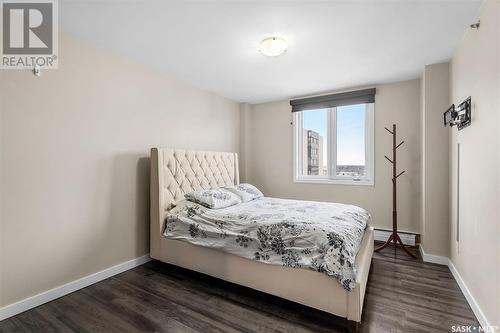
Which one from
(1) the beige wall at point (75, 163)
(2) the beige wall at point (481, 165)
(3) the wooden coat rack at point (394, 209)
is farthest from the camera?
(3) the wooden coat rack at point (394, 209)

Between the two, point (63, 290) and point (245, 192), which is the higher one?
point (245, 192)

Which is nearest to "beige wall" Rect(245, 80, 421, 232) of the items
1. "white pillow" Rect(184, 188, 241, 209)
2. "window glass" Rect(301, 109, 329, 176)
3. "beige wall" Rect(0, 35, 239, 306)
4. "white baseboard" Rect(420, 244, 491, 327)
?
"window glass" Rect(301, 109, 329, 176)

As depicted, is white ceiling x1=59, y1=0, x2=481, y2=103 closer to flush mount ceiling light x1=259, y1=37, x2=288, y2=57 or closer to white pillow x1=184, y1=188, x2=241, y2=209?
flush mount ceiling light x1=259, y1=37, x2=288, y2=57

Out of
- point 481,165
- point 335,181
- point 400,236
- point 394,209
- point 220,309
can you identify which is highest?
point 481,165

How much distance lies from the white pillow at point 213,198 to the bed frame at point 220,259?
273 millimetres

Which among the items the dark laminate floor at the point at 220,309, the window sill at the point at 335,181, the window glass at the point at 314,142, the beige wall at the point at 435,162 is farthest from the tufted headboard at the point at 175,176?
the beige wall at the point at 435,162

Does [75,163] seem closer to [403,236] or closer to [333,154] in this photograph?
[333,154]

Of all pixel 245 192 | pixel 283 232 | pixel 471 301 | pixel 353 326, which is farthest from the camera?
pixel 245 192

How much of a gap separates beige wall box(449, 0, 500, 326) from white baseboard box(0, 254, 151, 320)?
3251 millimetres

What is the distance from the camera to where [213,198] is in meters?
2.76

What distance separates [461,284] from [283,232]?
1828 millimetres

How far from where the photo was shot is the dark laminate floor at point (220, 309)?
5.71 feet

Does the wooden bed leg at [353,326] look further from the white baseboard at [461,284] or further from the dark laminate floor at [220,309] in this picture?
the white baseboard at [461,284]

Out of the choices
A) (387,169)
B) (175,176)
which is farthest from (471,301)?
(175,176)
